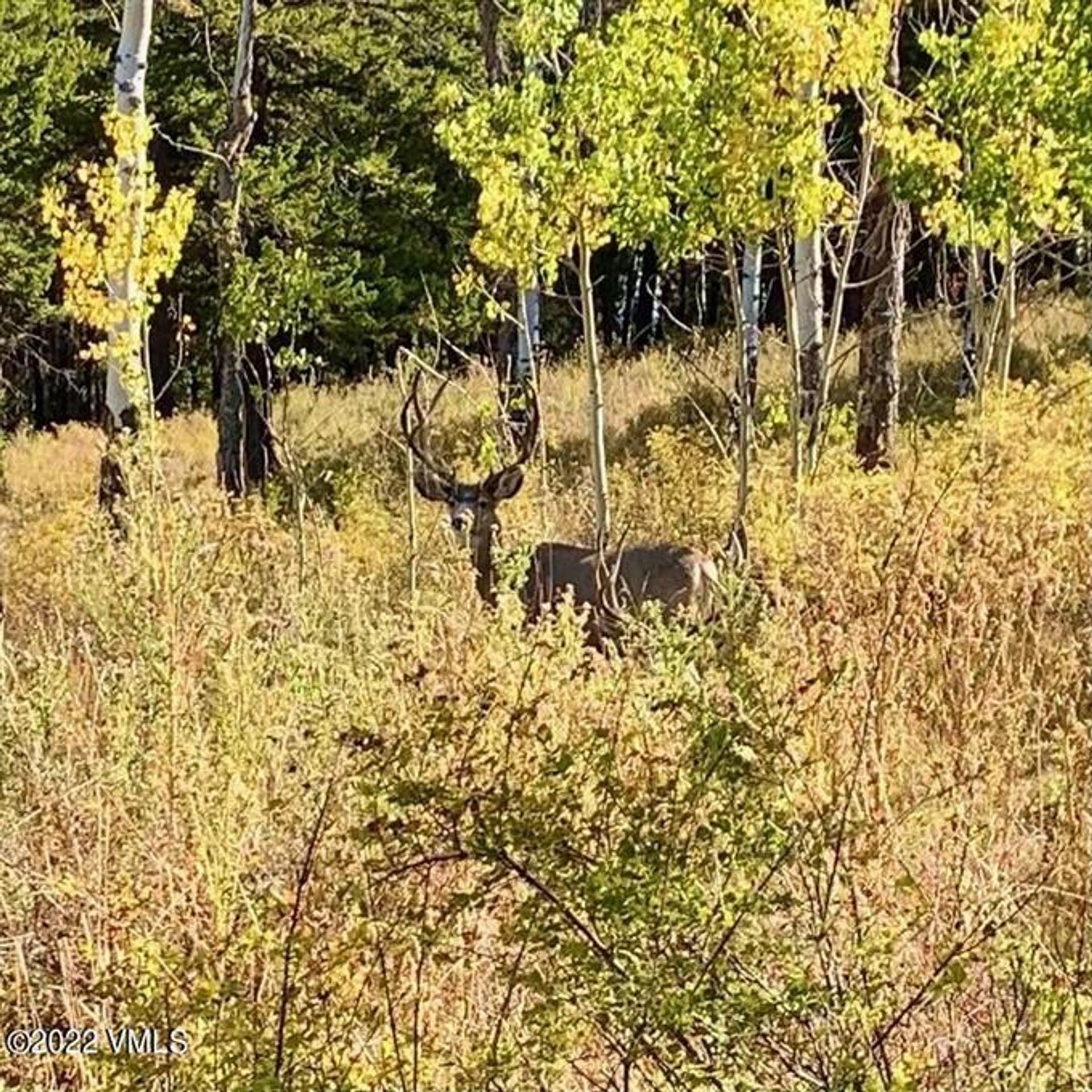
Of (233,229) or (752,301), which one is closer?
A: (233,229)

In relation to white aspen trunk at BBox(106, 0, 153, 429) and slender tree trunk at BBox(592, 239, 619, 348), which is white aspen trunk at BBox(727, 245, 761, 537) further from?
slender tree trunk at BBox(592, 239, 619, 348)

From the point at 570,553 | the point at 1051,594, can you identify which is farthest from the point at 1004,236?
the point at 1051,594

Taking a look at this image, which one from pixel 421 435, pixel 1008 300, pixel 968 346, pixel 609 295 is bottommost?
pixel 609 295

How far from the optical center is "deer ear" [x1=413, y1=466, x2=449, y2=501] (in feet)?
27.7

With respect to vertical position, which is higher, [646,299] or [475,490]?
[475,490]

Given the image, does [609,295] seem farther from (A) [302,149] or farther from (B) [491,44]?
(B) [491,44]

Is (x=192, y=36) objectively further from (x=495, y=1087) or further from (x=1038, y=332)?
(x=495, y=1087)

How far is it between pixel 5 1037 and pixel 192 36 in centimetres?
2024

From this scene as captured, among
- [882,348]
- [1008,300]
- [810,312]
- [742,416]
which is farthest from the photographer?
[1008,300]

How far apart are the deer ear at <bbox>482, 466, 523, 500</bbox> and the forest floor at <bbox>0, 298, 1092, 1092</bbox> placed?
9.54ft

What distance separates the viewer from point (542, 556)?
8094mm

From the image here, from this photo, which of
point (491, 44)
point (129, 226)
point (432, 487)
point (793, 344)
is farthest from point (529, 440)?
point (491, 44)

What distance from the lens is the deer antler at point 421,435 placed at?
750 cm

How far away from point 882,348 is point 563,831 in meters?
9.05
